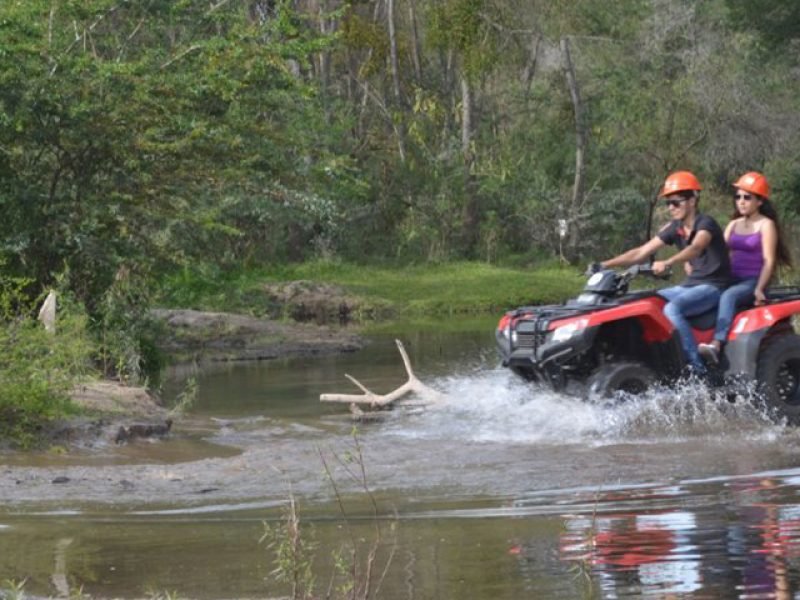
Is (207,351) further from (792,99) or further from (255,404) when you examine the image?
(792,99)

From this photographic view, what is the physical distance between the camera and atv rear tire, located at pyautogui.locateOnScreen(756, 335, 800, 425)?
565 inches

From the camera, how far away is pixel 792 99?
144 feet

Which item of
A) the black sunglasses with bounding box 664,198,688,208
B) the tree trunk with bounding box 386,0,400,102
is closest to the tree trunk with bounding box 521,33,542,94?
the tree trunk with bounding box 386,0,400,102

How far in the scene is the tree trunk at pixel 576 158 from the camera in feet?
144

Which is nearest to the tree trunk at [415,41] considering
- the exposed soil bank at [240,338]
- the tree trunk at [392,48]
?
the tree trunk at [392,48]

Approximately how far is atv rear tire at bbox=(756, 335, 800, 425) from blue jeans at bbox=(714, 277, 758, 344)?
0.36m

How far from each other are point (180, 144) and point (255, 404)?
9.35ft

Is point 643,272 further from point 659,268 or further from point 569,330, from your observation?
point 569,330

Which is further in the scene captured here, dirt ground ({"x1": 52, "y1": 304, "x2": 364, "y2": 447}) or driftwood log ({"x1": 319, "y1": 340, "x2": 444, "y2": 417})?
dirt ground ({"x1": 52, "y1": 304, "x2": 364, "y2": 447})

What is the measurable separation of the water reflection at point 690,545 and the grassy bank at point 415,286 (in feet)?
72.4

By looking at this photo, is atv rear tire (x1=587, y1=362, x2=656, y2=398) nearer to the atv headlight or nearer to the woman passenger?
the atv headlight

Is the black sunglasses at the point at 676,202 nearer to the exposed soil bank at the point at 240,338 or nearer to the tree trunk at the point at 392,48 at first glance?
the exposed soil bank at the point at 240,338

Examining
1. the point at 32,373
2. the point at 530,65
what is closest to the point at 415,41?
the point at 530,65

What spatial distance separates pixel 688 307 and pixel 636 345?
1.76 feet
